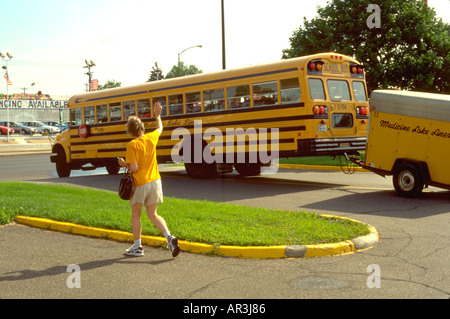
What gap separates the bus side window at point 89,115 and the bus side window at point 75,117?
0.31 m

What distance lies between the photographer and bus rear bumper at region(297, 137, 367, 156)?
1253 centimetres

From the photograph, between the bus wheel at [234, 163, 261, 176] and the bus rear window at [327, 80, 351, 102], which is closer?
the bus rear window at [327, 80, 351, 102]

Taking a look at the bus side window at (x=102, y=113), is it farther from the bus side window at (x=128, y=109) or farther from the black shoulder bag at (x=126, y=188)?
the black shoulder bag at (x=126, y=188)

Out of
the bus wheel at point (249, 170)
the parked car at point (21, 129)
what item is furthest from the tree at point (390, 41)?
the parked car at point (21, 129)

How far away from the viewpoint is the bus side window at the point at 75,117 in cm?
1931

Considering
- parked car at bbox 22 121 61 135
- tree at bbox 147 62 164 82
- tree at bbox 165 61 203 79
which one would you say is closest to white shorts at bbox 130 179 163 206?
parked car at bbox 22 121 61 135

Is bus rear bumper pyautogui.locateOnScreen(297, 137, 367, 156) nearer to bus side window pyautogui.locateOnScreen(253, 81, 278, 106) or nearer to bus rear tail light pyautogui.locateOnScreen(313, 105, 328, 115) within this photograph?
bus rear tail light pyautogui.locateOnScreen(313, 105, 328, 115)

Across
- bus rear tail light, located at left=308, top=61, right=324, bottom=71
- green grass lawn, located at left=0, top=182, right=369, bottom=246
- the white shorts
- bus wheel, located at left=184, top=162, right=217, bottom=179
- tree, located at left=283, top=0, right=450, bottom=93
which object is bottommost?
green grass lawn, located at left=0, top=182, right=369, bottom=246

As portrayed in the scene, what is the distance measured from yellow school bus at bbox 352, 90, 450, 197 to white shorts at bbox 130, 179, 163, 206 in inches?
252

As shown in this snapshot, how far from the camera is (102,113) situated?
1833 centimetres
